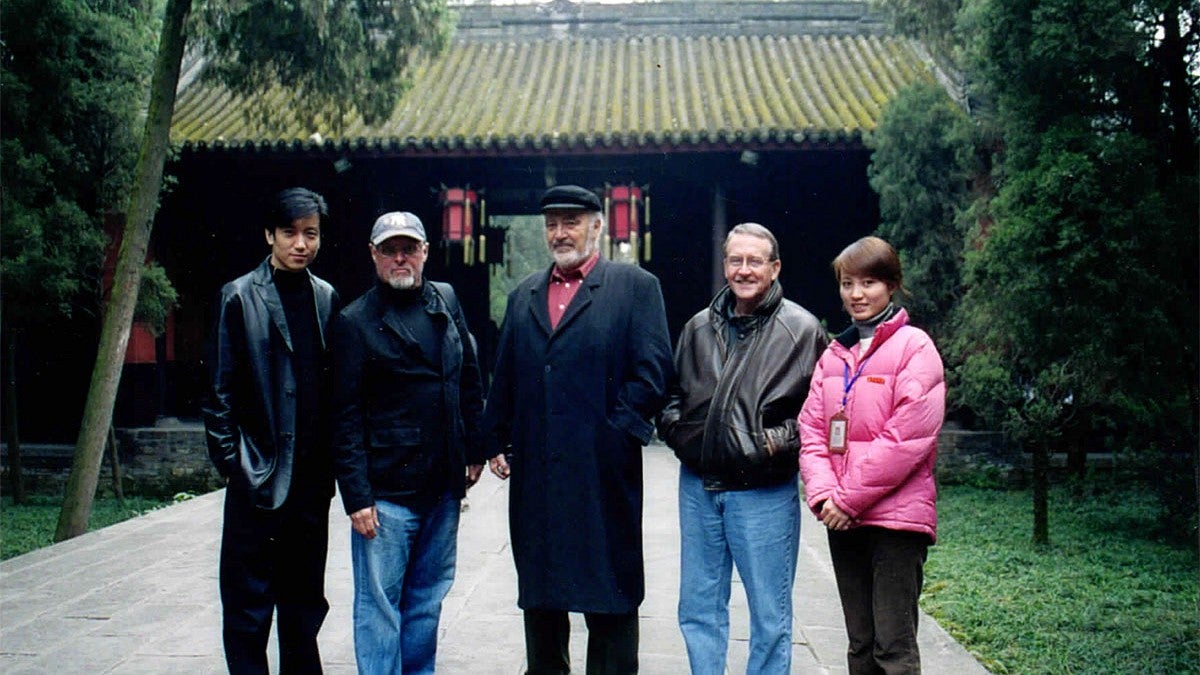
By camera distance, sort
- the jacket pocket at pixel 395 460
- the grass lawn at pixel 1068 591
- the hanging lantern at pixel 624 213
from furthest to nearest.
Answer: the hanging lantern at pixel 624 213, the grass lawn at pixel 1068 591, the jacket pocket at pixel 395 460

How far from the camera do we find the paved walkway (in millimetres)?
3580

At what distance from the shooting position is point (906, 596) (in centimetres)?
266

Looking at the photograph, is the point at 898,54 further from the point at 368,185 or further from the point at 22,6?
the point at 22,6

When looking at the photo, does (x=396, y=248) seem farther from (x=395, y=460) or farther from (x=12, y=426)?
(x=12, y=426)

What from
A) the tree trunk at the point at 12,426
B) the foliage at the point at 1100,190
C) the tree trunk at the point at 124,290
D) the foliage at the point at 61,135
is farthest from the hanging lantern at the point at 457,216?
the foliage at the point at 1100,190

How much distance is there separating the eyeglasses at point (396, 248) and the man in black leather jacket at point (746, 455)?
94 cm

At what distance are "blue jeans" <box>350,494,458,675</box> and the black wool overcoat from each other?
25 centimetres

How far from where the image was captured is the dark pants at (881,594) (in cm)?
264

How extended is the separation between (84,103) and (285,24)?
88.6 inches

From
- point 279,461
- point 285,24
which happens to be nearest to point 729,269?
point 279,461

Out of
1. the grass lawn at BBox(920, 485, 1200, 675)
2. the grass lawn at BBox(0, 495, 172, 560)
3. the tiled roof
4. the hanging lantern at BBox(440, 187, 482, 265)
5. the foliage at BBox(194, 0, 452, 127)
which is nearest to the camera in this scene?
the grass lawn at BBox(920, 485, 1200, 675)

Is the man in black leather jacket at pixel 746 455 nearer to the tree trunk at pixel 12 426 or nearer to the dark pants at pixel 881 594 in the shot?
the dark pants at pixel 881 594

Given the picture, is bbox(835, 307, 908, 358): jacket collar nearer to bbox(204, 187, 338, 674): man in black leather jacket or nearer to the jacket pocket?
the jacket pocket

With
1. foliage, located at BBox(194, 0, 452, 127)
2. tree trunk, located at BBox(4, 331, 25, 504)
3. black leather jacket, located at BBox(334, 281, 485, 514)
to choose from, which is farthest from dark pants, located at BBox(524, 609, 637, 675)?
tree trunk, located at BBox(4, 331, 25, 504)
